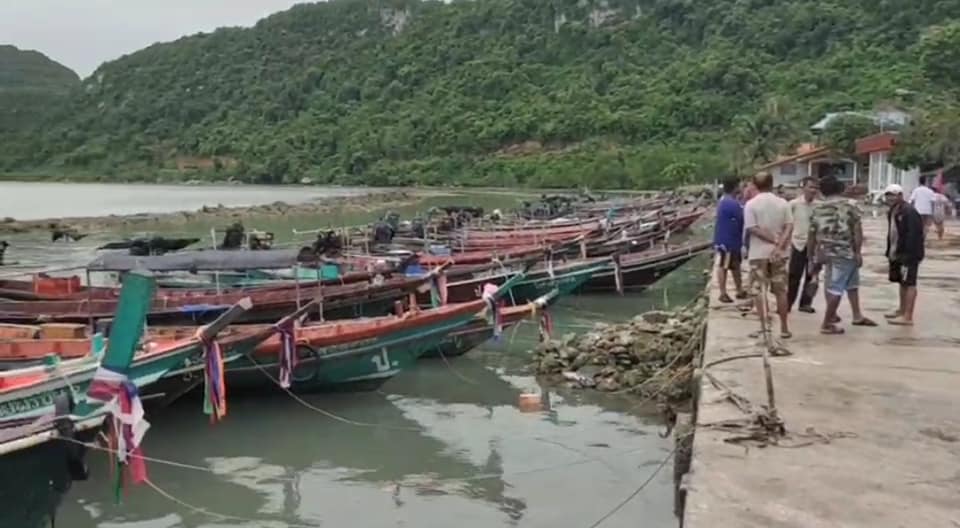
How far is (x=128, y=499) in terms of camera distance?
9.71 meters

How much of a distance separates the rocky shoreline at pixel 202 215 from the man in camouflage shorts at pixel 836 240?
156 feet

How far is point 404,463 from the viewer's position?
10898mm

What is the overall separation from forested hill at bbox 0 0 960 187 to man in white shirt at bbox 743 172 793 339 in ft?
127

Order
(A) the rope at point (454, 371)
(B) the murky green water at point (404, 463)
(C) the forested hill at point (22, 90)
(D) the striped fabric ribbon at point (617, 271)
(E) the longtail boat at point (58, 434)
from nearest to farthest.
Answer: (E) the longtail boat at point (58, 434), (B) the murky green water at point (404, 463), (A) the rope at point (454, 371), (D) the striped fabric ribbon at point (617, 271), (C) the forested hill at point (22, 90)

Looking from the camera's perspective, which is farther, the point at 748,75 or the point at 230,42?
the point at 230,42

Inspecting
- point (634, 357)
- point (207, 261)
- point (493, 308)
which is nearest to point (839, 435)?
Answer: point (493, 308)

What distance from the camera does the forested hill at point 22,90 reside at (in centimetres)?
15656

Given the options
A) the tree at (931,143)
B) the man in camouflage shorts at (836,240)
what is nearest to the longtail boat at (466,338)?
the man in camouflage shorts at (836,240)

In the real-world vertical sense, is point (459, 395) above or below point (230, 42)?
below

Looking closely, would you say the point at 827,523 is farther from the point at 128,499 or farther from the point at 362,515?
the point at 128,499

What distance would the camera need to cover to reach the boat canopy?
16547 mm

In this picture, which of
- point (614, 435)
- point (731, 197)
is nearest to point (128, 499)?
point (614, 435)

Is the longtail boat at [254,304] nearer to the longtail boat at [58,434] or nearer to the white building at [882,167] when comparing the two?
the longtail boat at [58,434]

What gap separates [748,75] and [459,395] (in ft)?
289
